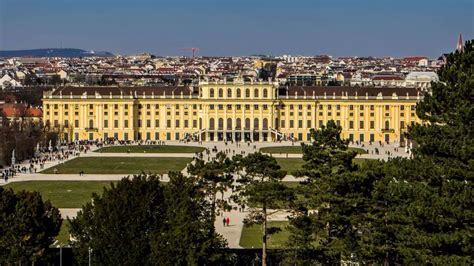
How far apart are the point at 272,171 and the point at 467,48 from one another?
355 inches

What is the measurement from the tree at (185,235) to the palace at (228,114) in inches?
2415

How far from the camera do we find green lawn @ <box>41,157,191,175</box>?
2393 inches

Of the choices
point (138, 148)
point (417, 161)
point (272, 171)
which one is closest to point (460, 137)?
point (417, 161)

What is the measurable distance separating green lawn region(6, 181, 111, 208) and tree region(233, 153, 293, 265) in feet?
53.4

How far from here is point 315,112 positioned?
299 ft

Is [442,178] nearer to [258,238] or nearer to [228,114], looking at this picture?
[258,238]

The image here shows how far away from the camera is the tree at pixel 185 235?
27.5 m

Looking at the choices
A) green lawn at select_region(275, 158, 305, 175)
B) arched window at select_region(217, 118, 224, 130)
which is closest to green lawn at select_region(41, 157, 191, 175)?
green lawn at select_region(275, 158, 305, 175)

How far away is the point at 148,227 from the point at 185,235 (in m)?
1.65

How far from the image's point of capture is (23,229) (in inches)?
1115

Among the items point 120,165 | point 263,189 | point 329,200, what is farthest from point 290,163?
point 329,200

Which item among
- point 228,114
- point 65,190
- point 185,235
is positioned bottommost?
point 65,190

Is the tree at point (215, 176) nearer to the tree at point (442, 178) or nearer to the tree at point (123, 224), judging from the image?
the tree at point (123, 224)

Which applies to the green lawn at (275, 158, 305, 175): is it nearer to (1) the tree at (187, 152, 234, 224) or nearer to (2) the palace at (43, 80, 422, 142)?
(2) the palace at (43, 80, 422, 142)
